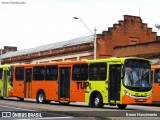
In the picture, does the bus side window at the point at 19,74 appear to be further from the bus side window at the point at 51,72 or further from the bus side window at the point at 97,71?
the bus side window at the point at 97,71

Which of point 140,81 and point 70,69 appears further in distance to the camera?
point 70,69

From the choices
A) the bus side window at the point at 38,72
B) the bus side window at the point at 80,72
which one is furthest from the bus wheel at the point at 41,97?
the bus side window at the point at 80,72

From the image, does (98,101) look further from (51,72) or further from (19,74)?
(19,74)

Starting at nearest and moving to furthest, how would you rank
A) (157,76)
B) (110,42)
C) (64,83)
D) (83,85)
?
(83,85) → (64,83) → (157,76) → (110,42)

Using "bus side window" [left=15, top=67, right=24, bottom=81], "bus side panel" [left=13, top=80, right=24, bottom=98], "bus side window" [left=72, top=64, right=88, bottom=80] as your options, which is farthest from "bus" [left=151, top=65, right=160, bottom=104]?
"bus side panel" [left=13, top=80, right=24, bottom=98]

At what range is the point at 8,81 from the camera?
34875 mm

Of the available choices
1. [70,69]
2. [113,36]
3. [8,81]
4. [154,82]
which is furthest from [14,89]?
[113,36]

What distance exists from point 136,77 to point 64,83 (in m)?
5.90

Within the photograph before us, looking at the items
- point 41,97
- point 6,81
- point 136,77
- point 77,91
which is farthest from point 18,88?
point 136,77

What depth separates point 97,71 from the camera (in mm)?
25859

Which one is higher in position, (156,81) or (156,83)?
(156,81)

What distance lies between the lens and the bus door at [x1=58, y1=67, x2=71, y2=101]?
91.9 ft

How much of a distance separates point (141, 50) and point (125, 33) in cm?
1337

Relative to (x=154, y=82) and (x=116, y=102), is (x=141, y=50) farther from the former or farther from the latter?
(x=116, y=102)
